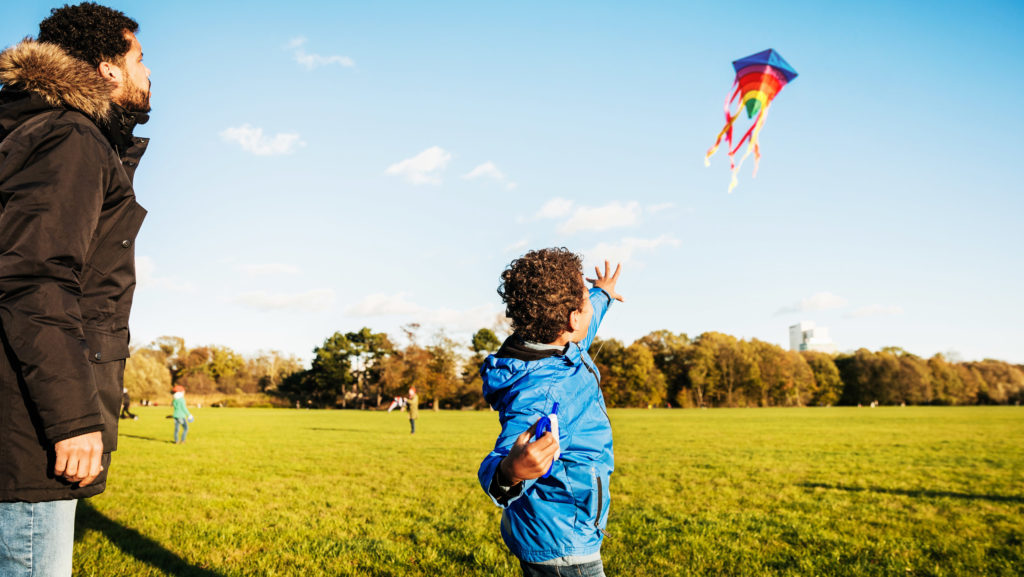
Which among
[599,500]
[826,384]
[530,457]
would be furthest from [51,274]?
[826,384]

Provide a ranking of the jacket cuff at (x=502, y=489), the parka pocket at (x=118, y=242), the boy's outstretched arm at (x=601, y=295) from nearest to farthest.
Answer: the parka pocket at (x=118, y=242) < the jacket cuff at (x=502, y=489) < the boy's outstretched arm at (x=601, y=295)

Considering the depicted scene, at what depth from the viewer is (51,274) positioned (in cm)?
176

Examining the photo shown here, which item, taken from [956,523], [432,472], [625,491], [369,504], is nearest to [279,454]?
[432,472]

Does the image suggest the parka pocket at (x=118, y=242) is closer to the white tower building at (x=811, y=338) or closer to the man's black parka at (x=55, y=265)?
the man's black parka at (x=55, y=265)

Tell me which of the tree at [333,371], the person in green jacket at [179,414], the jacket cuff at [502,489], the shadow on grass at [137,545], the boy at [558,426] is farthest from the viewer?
the tree at [333,371]

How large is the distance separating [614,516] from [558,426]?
567 cm

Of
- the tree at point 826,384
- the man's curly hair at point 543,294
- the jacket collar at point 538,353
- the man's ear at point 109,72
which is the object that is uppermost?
the man's ear at point 109,72

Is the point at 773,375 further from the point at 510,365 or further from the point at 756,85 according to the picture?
the point at 510,365

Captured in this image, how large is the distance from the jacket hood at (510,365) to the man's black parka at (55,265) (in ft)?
4.45

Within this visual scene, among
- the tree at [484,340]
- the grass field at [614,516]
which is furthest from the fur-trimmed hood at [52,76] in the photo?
the tree at [484,340]

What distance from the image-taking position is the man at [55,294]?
5.63 feet

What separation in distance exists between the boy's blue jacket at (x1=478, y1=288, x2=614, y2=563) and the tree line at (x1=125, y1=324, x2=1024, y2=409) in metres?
67.6

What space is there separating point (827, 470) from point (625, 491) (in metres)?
5.06

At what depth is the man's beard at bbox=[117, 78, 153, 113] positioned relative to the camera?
2.22 meters
